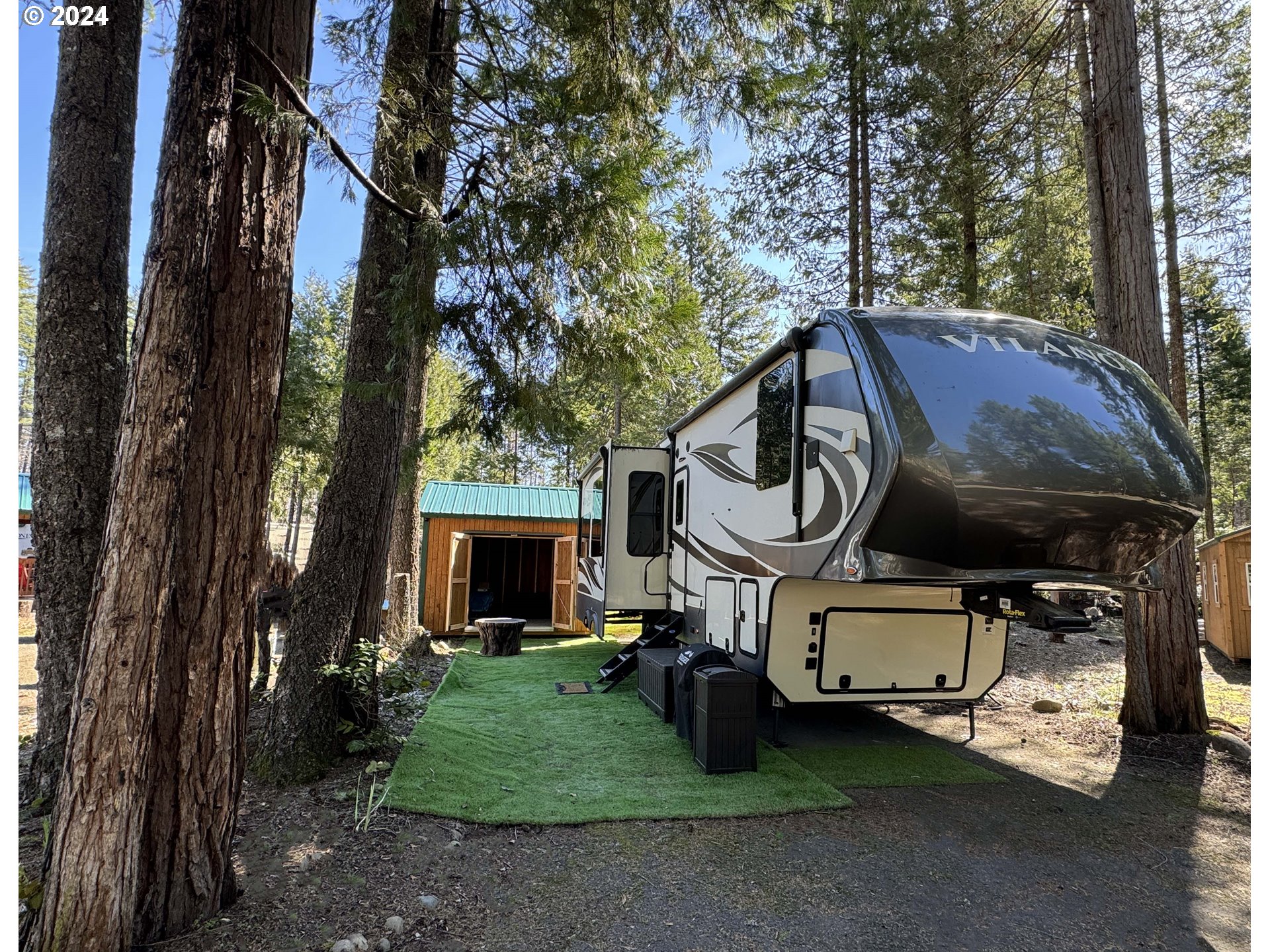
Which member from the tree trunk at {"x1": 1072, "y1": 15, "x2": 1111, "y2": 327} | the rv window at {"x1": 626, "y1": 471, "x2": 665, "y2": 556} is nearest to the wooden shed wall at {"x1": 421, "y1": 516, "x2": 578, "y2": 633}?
the rv window at {"x1": 626, "y1": 471, "x2": 665, "y2": 556}

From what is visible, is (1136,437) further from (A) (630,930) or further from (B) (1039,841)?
(A) (630,930)

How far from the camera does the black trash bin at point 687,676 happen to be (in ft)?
18.3

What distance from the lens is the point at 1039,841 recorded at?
3992 mm

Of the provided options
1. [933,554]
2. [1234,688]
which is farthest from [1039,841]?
[1234,688]

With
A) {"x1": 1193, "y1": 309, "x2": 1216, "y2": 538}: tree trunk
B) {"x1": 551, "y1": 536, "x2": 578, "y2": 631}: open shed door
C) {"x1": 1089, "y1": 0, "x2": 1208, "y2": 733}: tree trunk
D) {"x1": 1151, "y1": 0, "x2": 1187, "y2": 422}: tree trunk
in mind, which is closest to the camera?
{"x1": 1089, "y1": 0, "x2": 1208, "y2": 733}: tree trunk

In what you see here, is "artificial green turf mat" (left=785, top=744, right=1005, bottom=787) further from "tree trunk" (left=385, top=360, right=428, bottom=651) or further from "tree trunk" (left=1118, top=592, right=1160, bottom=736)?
"tree trunk" (left=385, top=360, right=428, bottom=651)

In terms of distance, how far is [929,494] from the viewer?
3.43 meters

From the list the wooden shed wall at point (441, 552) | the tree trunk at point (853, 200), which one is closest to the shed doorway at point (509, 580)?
the wooden shed wall at point (441, 552)

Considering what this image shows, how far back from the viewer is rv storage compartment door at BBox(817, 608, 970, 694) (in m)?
5.28

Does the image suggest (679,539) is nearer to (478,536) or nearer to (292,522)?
(478,536)

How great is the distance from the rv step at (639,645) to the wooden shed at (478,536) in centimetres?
371

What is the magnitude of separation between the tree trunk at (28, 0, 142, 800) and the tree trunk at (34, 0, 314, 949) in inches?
49.5

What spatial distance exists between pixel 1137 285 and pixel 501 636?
27.7ft

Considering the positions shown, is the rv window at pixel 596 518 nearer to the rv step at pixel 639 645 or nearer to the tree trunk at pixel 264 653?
the rv step at pixel 639 645
